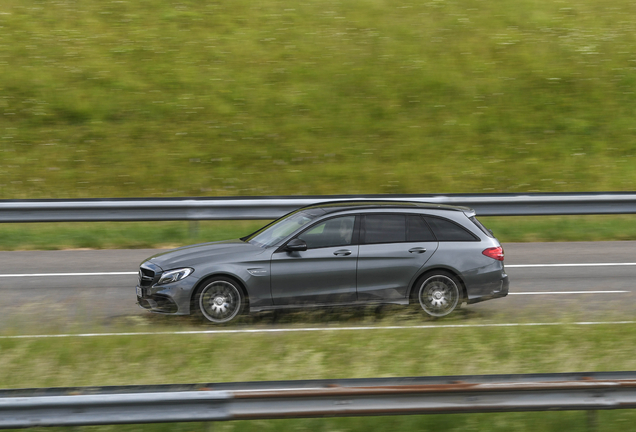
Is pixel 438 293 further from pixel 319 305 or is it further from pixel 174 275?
pixel 174 275

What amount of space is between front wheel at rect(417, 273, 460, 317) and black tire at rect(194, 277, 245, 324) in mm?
2198

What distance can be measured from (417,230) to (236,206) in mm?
5164

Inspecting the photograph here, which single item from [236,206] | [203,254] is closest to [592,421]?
[203,254]

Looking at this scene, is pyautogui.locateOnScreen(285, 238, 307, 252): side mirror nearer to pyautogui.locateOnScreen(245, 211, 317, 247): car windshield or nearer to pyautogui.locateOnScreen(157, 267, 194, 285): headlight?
pyautogui.locateOnScreen(245, 211, 317, 247): car windshield

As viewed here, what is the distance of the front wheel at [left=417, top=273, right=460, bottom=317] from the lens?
8.38 metres

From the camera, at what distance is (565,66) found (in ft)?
67.4

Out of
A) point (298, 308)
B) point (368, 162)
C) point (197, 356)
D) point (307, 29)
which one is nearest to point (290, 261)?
point (298, 308)

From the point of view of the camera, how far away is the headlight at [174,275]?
8.06 meters

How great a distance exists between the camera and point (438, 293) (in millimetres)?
8414

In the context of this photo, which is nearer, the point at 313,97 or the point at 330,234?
the point at 330,234

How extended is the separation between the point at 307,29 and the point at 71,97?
733 cm

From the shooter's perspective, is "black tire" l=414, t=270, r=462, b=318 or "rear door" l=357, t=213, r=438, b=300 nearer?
"rear door" l=357, t=213, r=438, b=300

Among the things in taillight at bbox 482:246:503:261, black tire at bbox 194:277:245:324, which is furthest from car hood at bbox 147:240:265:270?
taillight at bbox 482:246:503:261

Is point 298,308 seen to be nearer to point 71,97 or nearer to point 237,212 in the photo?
point 237,212
